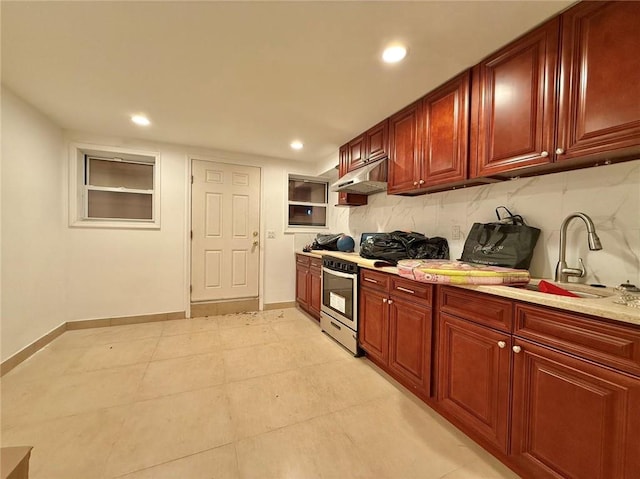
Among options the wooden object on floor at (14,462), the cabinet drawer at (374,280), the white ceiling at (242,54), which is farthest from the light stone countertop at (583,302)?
the wooden object on floor at (14,462)

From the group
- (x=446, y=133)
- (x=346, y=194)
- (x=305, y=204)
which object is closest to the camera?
(x=446, y=133)

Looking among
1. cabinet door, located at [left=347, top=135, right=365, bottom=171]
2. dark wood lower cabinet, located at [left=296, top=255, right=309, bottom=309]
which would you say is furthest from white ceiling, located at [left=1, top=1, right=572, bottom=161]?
dark wood lower cabinet, located at [left=296, top=255, right=309, bottom=309]

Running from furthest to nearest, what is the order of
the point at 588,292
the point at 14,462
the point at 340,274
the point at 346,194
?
the point at 346,194 < the point at 340,274 < the point at 588,292 < the point at 14,462

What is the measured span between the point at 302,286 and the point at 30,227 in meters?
2.94

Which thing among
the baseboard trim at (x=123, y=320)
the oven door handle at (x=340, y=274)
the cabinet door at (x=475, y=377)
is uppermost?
the oven door handle at (x=340, y=274)

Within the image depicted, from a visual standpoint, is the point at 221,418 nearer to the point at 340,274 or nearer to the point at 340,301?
the point at 340,301

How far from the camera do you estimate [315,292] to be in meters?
3.33

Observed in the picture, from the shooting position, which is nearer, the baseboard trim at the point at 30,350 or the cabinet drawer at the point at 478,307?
the cabinet drawer at the point at 478,307

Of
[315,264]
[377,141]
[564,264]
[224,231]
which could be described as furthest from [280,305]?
[564,264]

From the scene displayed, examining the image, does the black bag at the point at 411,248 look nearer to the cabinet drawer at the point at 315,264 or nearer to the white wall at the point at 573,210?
the white wall at the point at 573,210

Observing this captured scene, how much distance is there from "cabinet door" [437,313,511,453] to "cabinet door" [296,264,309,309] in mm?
2224

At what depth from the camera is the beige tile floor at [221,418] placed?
129 cm

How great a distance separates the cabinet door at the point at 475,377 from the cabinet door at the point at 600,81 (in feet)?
3.36

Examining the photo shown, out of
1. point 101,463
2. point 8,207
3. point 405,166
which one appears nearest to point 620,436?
point 405,166
